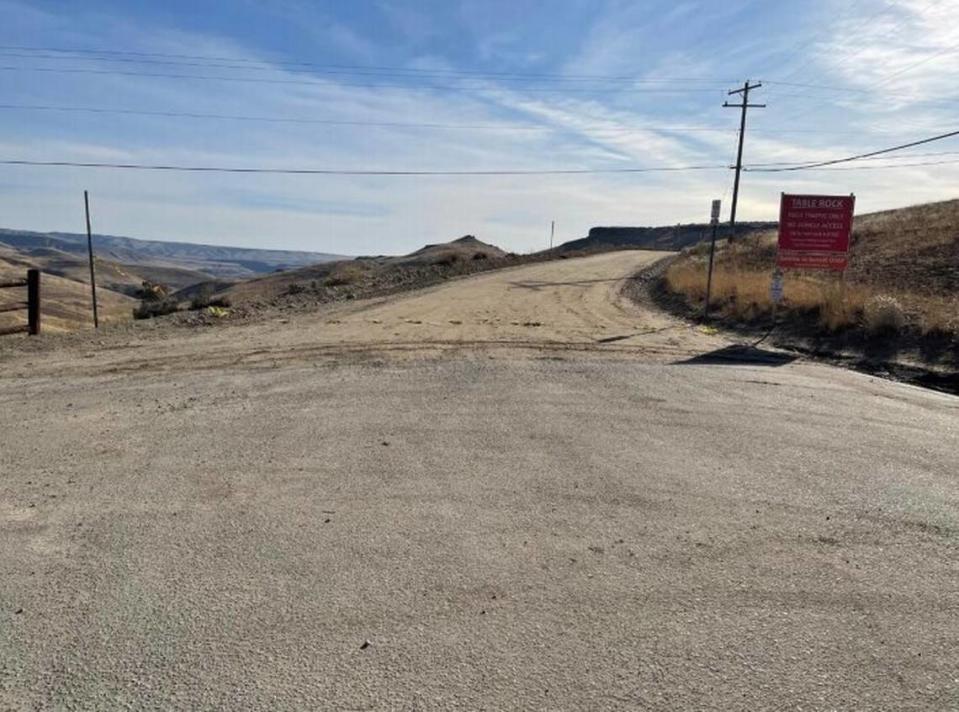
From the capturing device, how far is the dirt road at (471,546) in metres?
3.38

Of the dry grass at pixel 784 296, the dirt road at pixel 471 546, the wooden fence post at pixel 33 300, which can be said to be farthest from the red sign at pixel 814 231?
the wooden fence post at pixel 33 300

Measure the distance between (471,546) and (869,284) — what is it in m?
19.9

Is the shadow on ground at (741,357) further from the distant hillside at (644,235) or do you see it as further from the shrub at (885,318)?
the distant hillside at (644,235)

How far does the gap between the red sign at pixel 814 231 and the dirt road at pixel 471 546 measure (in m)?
7.32

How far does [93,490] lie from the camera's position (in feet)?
18.8

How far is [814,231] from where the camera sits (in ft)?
55.1

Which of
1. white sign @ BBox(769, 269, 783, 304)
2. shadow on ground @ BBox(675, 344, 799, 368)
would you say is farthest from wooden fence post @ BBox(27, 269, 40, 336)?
white sign @ BBox(769, 269, 783, 304)

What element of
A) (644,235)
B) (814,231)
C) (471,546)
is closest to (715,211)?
(814,231)

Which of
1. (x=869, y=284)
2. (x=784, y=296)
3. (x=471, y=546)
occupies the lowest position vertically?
(x=471, y=546)

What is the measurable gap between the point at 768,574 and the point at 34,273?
14.3 metres

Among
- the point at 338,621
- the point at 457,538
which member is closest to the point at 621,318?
the point at 457,538

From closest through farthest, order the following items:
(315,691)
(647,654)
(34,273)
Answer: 1. (315,691)
2. (647,654)
3. (34,273)

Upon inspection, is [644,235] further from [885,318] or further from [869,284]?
[885,318]

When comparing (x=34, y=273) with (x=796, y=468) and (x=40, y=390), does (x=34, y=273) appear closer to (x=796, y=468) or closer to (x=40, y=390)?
(x=40, y=390)
